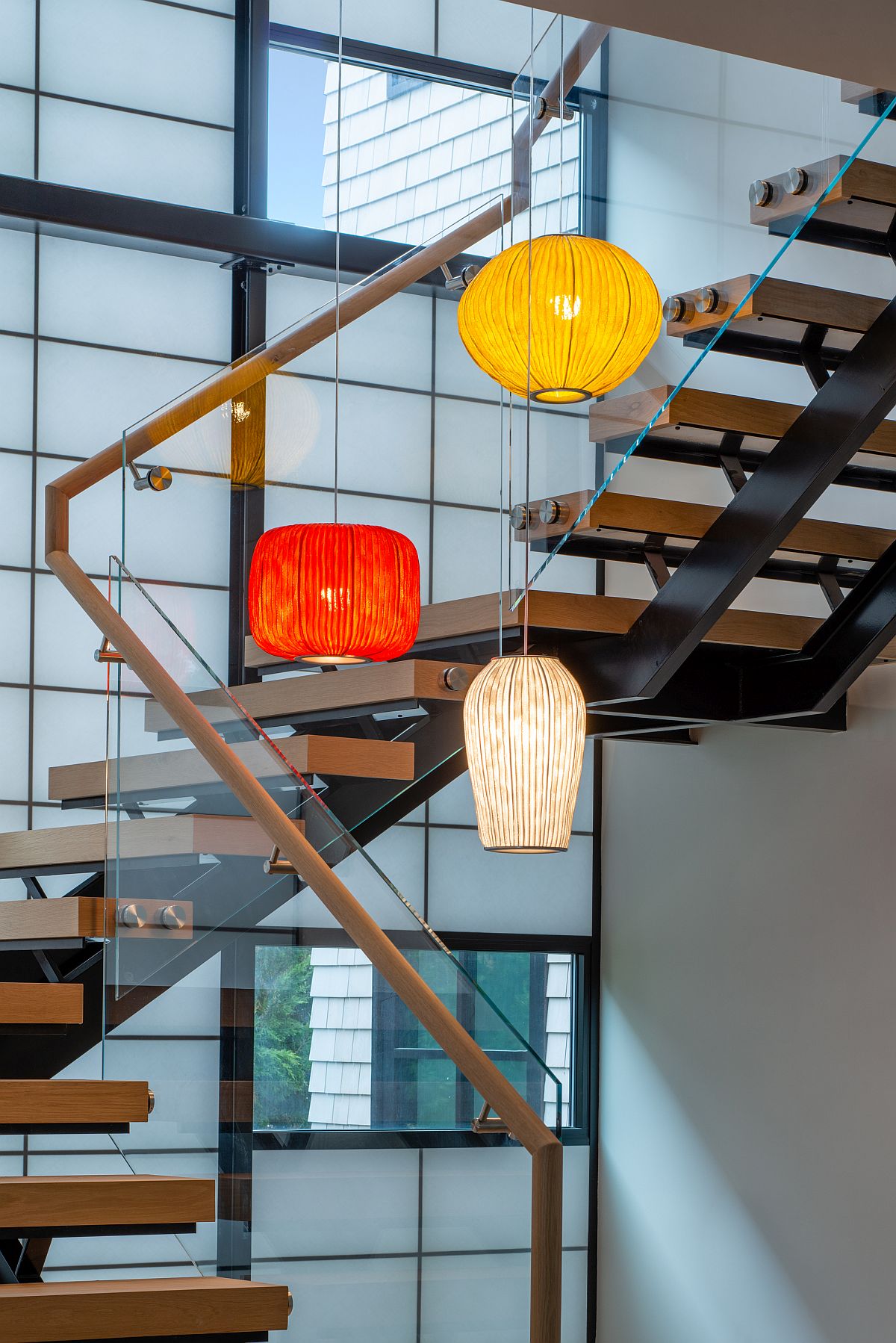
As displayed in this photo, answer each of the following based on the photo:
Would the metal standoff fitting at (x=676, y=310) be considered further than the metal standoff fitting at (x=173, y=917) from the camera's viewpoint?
No

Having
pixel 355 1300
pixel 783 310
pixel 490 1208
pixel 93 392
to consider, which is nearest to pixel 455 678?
pixel 783 310

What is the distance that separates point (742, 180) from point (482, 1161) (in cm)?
202

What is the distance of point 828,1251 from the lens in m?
4.77

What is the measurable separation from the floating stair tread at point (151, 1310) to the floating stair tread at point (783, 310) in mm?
2139

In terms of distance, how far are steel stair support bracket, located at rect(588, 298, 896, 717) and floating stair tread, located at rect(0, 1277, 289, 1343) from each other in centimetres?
186

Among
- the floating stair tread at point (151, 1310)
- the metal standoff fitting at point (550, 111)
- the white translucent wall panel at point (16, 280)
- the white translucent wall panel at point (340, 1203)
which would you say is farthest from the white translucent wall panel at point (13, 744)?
the metal standoff fitting at point (550, 111)

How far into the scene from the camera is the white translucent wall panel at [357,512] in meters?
3.81

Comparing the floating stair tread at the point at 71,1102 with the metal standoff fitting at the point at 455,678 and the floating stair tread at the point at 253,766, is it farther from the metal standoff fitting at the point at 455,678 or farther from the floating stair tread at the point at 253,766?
the metal standoff fitting at the point at 455,678

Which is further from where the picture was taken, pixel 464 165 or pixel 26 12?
pixel 464 165

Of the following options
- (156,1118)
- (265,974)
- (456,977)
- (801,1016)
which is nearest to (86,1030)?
(156,1118)

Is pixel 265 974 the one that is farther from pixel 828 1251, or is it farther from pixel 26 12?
pixel 26 12

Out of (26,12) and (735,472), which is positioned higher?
(26,12)

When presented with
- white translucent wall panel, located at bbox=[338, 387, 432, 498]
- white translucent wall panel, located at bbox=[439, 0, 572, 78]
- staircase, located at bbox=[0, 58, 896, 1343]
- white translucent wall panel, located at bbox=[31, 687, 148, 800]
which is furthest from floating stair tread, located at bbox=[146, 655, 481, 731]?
white translucent wall panel, located at bbox=[439, 0, 572, 78]

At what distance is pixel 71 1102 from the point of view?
327 cm
